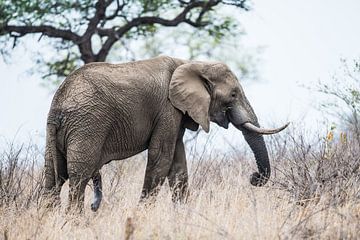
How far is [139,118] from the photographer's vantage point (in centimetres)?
808

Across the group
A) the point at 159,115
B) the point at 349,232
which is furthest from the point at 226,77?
the point at 349,232

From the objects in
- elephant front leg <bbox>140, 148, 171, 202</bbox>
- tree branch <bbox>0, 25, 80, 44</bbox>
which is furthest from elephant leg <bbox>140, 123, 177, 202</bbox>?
tree branch <bbox>0, 25, 80, 44</bbox>

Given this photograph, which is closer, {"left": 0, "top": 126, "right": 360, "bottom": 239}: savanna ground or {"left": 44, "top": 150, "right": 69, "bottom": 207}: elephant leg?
{"left": 0, "top": 126, "right": 360, "bottom": 239}: savanna ground

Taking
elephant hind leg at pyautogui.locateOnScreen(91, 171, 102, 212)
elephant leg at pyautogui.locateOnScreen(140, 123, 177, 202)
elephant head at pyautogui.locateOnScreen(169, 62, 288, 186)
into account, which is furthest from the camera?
elephant head at pyautogui.locateOnScreen(169, 62, 288, 186)

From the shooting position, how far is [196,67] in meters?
8.59

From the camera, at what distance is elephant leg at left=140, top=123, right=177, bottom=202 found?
8211mm

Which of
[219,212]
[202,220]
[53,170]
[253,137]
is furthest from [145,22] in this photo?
[202,220]

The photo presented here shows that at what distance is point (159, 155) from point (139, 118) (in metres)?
0.47

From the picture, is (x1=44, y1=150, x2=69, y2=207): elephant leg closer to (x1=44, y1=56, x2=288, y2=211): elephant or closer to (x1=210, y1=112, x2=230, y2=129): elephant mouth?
(x1=44, y1=56, x2=288, y2=211): elephant

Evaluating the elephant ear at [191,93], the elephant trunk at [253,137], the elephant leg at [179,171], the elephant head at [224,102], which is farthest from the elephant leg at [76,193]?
the elephant trunk at [253,137]

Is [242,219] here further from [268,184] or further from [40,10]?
[40,10]

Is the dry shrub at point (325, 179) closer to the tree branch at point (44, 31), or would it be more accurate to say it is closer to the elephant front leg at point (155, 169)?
the elephant front leg at point (155, 169)

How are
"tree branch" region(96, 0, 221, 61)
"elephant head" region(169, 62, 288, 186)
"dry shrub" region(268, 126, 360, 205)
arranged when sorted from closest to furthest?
"dry shrub" region(268, 126, 360, 205), "elephant head" region(169, 62, 288, 186), "tree branch" region(96, 0, 221, 61)

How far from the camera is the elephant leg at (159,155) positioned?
26.9ft
